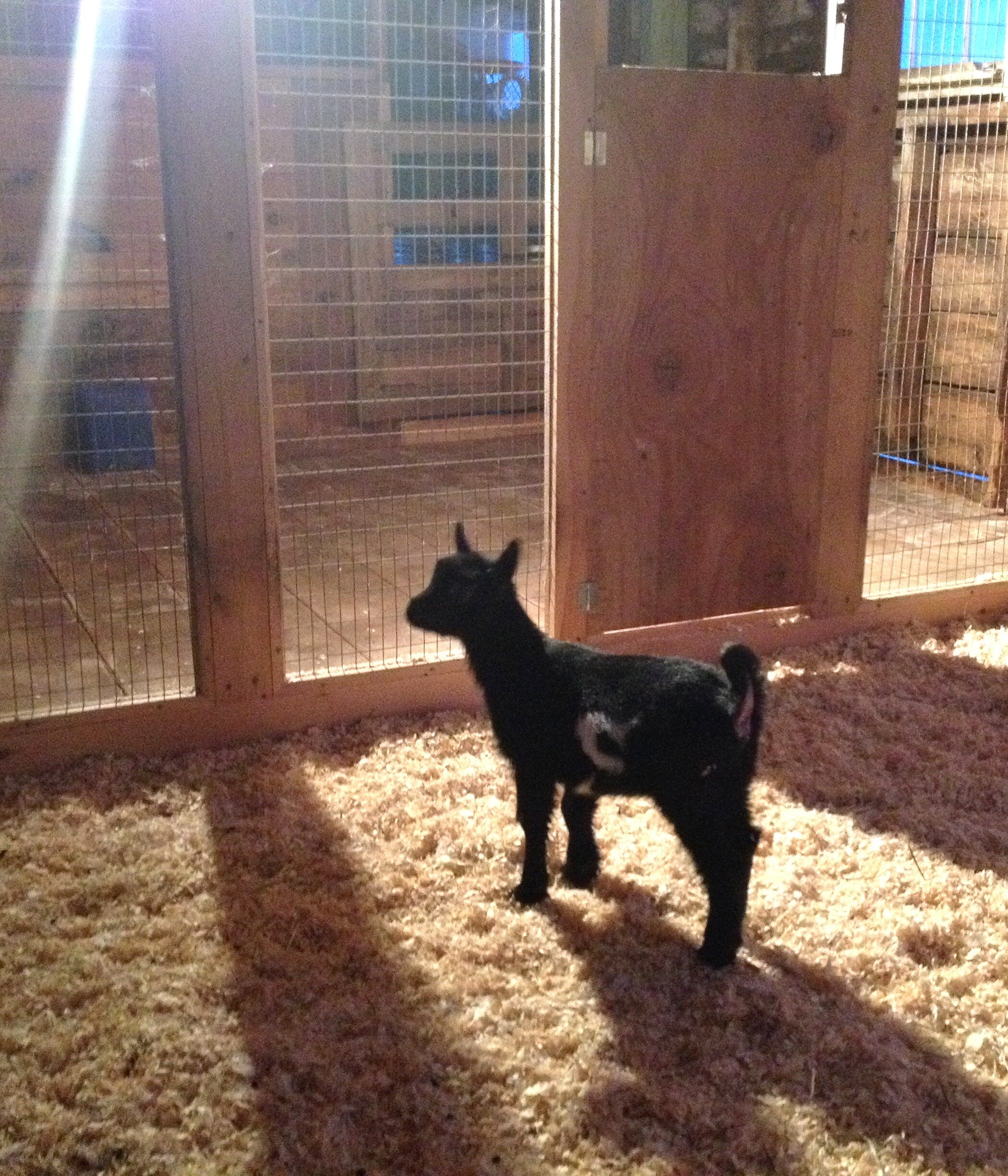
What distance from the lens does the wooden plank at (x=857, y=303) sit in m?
4.38

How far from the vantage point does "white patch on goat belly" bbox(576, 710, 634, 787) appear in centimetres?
270

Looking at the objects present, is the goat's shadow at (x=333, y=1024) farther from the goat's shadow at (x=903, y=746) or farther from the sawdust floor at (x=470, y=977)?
the goat's shadow at (x=903, y=746)

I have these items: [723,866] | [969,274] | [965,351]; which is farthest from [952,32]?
[723,866]

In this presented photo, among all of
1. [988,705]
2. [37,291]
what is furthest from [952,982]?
[37,291]

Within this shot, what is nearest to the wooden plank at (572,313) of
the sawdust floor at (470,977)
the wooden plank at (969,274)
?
the sawdust floor at (470,977)

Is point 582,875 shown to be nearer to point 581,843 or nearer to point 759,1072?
point 581,843

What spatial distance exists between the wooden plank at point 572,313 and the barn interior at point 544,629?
15mm

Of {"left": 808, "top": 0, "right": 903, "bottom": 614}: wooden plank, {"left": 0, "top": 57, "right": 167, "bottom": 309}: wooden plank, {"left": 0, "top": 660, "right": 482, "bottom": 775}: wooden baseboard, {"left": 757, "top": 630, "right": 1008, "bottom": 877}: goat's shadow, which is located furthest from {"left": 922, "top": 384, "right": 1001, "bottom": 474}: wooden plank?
{"left": 0, "top": 57, "right": 167, "bottom": 309}: wooden plank

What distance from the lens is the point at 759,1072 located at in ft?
7.87

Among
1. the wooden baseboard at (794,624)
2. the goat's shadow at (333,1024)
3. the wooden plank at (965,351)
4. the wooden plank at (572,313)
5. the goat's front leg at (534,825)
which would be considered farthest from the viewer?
the wooden plank at (965,351)

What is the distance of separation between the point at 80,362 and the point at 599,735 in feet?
19.1

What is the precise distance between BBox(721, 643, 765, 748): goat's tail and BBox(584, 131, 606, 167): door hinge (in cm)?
206

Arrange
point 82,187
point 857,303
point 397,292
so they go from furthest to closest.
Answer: point 397,292 < point 82,187 < point 857,303

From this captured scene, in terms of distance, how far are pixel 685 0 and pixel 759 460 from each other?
4.81 metres
